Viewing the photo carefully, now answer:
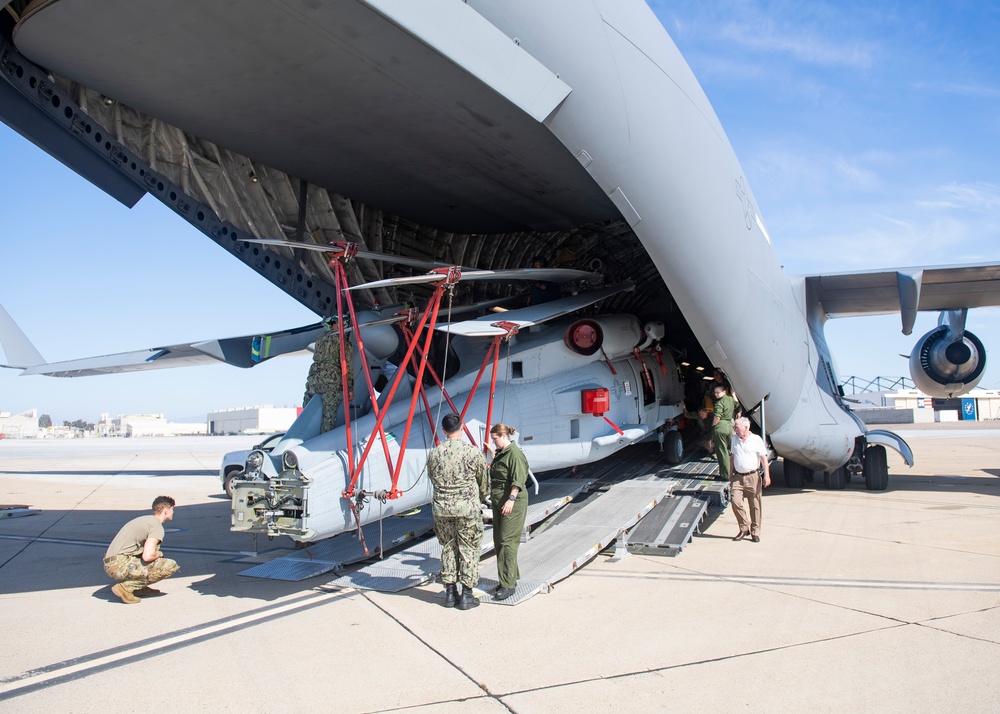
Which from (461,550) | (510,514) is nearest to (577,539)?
(510,514)

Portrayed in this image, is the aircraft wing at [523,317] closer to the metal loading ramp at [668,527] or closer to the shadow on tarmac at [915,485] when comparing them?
the metal loading ramp at [668,527]

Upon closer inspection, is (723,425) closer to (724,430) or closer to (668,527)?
(724,430)

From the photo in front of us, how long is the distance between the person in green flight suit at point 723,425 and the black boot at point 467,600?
15.6 ft

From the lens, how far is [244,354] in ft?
28.8

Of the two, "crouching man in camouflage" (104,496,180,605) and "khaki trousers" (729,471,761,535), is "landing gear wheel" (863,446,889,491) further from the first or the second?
"crouching man in camouflage" (104,496,180,605)

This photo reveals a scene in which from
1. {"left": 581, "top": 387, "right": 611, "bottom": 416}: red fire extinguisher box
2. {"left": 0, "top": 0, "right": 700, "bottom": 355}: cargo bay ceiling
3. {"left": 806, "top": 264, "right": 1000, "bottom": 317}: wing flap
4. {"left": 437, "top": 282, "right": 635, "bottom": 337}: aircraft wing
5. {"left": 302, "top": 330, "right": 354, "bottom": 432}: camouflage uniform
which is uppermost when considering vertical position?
{"left": 0, "top": 0, "right": 700, "bottom": 355}: cargo bay ceiling

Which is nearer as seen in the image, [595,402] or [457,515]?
[457,515]

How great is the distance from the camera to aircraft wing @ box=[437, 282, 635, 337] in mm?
6387

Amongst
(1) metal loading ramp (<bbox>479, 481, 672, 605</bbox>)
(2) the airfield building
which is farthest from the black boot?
(2) the airfield building

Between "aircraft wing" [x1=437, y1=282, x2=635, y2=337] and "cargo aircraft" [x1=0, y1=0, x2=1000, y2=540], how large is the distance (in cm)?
9

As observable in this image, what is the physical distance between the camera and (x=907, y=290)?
9195 millimetres

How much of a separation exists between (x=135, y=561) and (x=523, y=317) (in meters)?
4.09

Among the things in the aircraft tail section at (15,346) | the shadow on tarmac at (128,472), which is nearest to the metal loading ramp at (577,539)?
the aircraft tail section at (15,346)

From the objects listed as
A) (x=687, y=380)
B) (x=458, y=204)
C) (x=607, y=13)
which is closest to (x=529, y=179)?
(x=458, y=204)
